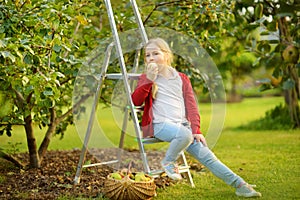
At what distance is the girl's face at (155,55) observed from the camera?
12.8ft

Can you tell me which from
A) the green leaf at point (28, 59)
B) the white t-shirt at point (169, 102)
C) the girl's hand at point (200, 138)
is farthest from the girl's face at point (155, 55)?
the green leaf at point (28, 59)

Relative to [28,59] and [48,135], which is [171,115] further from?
A: [48,135]

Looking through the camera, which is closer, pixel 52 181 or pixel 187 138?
pixel 187 138

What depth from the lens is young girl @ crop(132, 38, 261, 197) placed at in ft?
12.3

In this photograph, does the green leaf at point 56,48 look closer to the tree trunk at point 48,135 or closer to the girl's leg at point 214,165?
the girl's leg at point 214,165

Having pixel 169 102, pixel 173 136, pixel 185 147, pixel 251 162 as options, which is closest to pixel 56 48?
pixel 169 102

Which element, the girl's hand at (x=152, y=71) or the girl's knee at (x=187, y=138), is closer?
the girl's knee at (x=187, y=138)

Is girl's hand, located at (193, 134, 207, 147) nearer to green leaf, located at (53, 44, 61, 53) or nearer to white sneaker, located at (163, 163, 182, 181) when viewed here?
white sneaker, located at (163, 163, 182, 181)

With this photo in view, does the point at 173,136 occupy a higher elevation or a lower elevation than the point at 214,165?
higher

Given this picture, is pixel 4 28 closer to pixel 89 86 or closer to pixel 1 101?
pixel 1 101

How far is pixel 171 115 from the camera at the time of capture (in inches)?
151

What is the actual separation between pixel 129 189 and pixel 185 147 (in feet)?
1.54

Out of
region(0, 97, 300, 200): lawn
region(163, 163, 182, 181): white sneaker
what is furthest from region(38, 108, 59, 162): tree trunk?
region(163, 163, 182, 181): white sneaker

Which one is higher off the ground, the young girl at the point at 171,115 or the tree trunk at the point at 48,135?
the young girl at the point at 171,115
